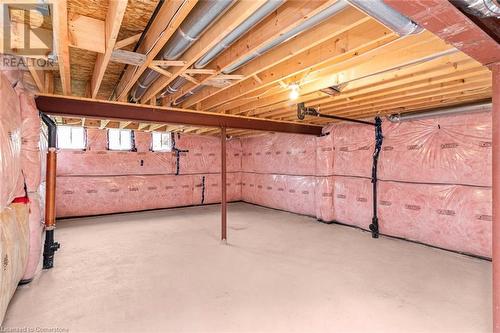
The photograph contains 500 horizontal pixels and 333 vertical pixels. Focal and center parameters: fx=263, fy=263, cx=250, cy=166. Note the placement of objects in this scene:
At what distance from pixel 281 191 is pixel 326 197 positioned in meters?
1.76

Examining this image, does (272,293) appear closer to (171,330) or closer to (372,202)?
(171,330)

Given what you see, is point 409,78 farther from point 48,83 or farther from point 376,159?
point 48,83

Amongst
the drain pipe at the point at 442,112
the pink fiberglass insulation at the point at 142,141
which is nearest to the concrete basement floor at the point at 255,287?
the drain pipe at the point at 442,112

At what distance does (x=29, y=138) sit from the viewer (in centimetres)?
262

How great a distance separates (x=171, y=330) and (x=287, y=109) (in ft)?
11.0

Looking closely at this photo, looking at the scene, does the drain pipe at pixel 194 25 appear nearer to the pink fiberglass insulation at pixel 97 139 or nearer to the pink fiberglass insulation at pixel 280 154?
the pink fiberglass insulation at pixel 280 154

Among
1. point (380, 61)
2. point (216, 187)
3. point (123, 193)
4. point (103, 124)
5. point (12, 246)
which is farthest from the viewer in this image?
point (216, 187)

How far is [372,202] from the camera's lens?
483 cm

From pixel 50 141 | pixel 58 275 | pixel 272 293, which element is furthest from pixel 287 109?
pixel 58 275

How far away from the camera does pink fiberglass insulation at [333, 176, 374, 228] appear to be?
4938mm

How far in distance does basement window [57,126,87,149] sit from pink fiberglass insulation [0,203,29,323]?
4.19 meters

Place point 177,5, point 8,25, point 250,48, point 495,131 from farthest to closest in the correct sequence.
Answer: point 250,48 → point 8,25 → point 495,131 → point 177,5

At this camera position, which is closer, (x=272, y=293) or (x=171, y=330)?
(x=171, y=330)

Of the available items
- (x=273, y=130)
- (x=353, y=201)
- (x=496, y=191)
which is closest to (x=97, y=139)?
(x=273, y=130)
